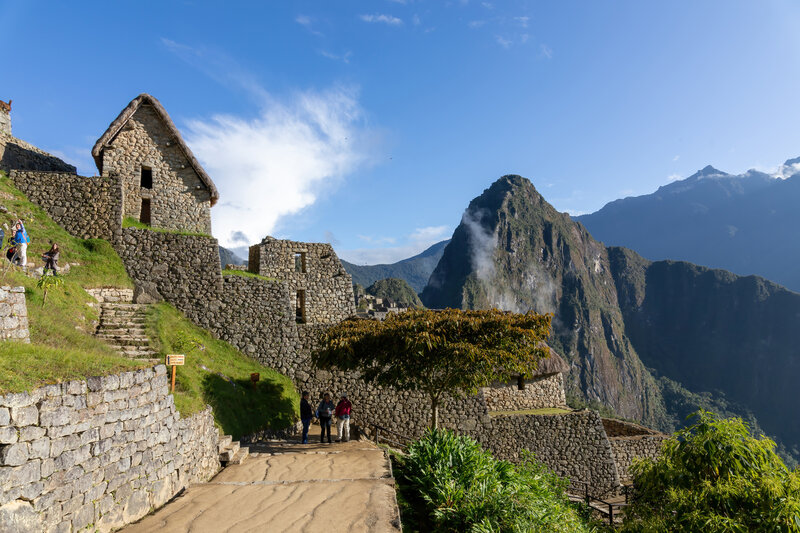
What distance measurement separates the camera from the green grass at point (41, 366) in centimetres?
445

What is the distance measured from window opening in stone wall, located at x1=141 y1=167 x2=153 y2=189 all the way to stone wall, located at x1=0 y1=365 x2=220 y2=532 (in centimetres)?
1240

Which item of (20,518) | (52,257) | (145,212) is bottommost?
(20,518)

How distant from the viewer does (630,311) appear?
167125mm

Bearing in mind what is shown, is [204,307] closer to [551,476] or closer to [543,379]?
[551,476]

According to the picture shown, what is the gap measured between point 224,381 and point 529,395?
16143 mm

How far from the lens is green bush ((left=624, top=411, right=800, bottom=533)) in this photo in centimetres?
708

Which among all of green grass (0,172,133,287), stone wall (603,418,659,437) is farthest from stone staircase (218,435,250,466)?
stone wall (603,418,659,437)

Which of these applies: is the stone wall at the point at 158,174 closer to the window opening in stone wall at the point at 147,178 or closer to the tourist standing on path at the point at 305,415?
the window opening in stone wall at the point at 147,178

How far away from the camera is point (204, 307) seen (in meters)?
14.1

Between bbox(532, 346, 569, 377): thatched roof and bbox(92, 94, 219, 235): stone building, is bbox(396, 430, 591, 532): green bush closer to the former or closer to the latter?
bbox(92, 94, 219, 235): stone building

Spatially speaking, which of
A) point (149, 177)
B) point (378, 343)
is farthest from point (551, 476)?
point (149, 177)

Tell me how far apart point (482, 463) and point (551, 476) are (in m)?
4.81

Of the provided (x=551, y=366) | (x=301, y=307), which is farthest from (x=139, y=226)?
(x=551, y=366)

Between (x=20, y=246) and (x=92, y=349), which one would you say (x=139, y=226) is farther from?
(x=92, y=349)
